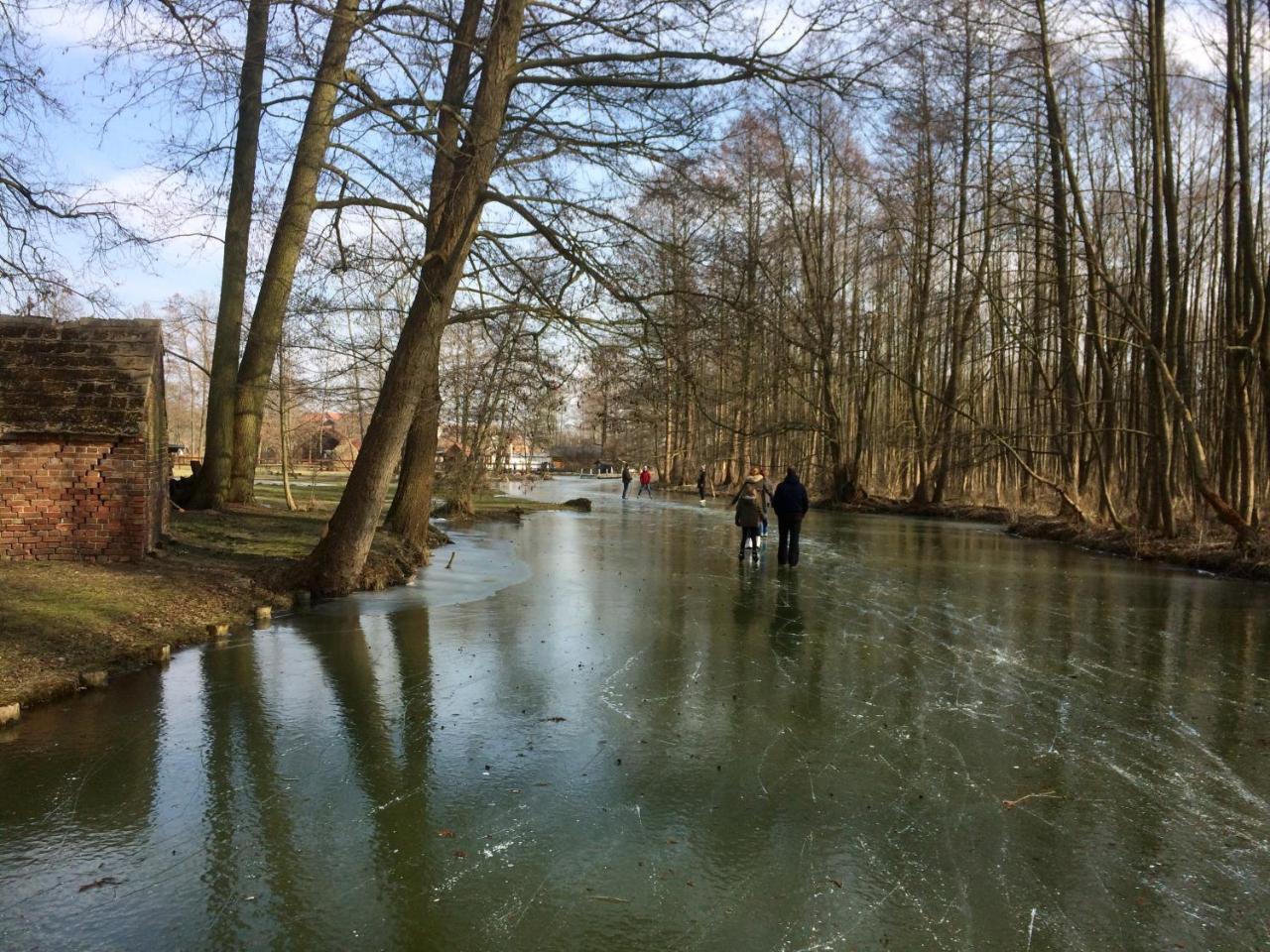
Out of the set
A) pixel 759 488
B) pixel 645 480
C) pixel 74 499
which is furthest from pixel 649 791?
pixel 645 480

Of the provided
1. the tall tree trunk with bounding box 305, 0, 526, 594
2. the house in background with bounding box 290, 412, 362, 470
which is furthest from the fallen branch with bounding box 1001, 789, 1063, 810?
the house in background with bounding box 290, 412, 362, 470

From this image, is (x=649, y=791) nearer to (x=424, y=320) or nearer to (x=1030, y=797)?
(x=1030, y=797)

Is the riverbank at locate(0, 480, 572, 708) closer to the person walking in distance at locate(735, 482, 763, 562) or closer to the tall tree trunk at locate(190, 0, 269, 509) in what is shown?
the tall tree trunk at locate(190, 0, 269, 509)

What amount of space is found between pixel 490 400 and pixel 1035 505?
60.4 feet

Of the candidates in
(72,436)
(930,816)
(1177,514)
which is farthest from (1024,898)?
(1177,514)

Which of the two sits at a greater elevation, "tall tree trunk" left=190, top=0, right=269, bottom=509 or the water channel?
"tall tree trunk" left=190, top=0, right=269, bottom=509

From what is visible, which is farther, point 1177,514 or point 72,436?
point 1177,514

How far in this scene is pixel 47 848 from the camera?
4199mm

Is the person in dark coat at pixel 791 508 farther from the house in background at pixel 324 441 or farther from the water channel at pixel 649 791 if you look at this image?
the house in background at pixel 324 441

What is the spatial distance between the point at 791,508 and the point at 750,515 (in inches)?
44.1

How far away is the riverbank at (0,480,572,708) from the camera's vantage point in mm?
6949

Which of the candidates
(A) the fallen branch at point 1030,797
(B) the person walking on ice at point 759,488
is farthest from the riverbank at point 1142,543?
(A) the fallen branch at point 1030,797

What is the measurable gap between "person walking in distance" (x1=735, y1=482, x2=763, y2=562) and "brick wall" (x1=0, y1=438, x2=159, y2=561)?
10.1m

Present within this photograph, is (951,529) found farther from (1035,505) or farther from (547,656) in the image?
(547,656)
